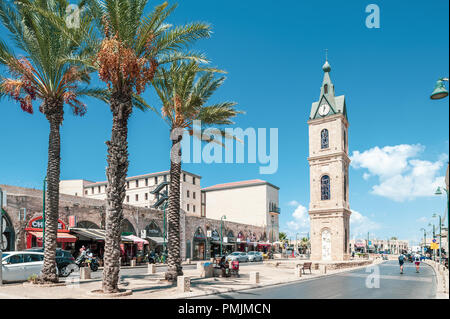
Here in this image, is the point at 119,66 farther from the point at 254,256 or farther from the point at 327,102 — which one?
the point at 254,256

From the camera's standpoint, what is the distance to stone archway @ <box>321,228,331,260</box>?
155 ft

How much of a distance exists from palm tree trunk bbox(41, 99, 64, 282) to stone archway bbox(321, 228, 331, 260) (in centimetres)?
3606

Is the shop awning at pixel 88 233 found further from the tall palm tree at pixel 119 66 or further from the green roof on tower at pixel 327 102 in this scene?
the green roof on tower at pixel 327 102

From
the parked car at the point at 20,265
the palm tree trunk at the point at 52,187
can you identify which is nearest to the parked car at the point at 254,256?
the parked car at the point at 20,265

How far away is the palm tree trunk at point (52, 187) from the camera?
55.7ft

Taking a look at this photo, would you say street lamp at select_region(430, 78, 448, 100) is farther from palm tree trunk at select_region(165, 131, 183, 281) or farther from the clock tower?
the clock tower

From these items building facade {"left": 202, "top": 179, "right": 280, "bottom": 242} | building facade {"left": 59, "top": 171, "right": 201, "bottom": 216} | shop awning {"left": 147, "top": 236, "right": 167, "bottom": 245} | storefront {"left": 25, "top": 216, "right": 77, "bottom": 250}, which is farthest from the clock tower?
building facade {"left": 202, "top": 179, "right": 280, "bottom": 242}

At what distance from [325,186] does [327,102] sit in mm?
10474

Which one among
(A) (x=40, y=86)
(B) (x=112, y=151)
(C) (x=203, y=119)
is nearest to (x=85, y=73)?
(A) (x=40, y=86)

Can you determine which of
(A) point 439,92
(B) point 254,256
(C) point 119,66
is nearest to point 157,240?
(B) point 254,256

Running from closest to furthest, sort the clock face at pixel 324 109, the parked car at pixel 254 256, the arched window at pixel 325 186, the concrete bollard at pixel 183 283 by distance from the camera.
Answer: the concrete bollard at pixel 183 283 < the arched window at pixel 325 186 < the clock face at pixel 324 109 < the parked car at pixel 254 256

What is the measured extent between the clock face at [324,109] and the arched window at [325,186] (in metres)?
7.91
